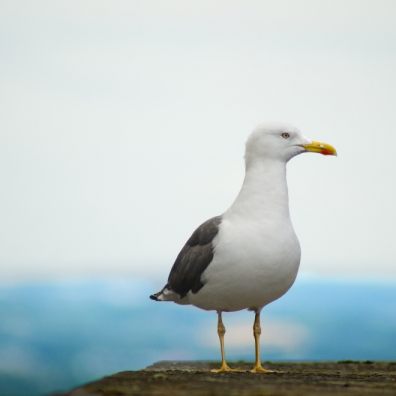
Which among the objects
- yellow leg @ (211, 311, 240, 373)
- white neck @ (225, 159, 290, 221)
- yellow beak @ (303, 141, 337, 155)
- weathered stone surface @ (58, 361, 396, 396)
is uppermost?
yellow beak @ (303, 141, 337, 155)

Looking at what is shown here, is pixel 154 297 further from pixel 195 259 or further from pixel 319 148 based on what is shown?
pixel 319 148

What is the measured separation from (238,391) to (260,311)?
3909mm

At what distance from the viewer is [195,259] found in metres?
13.3

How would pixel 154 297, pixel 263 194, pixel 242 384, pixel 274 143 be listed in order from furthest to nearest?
pixel 154 297 < pixel 274 143 < pixel 263 194 < pixel 242 384

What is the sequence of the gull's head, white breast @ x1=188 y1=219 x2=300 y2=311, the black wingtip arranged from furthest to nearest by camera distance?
the black wingtip → the gull's head → white breast @ x1=188 y1=219 x2=300 y2=311

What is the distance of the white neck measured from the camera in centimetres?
1314

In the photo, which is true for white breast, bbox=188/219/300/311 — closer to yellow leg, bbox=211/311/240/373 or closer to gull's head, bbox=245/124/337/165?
yellow leg, bbox=211/311/240/373

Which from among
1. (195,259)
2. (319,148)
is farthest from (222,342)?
(319,148)

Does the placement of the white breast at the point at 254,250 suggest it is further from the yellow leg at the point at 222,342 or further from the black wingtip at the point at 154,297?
the black wingtip at the point at 154,297

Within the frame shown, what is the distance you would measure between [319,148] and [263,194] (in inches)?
46.2

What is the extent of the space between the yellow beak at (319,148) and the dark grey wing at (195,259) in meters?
1.69

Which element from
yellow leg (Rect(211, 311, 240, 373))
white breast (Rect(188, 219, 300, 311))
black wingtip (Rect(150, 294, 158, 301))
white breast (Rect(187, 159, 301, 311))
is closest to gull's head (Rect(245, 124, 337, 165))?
white breast (Rect(187, 159, 301, 311))

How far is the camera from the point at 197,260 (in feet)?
43.5

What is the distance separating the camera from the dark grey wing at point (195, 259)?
13125mm
